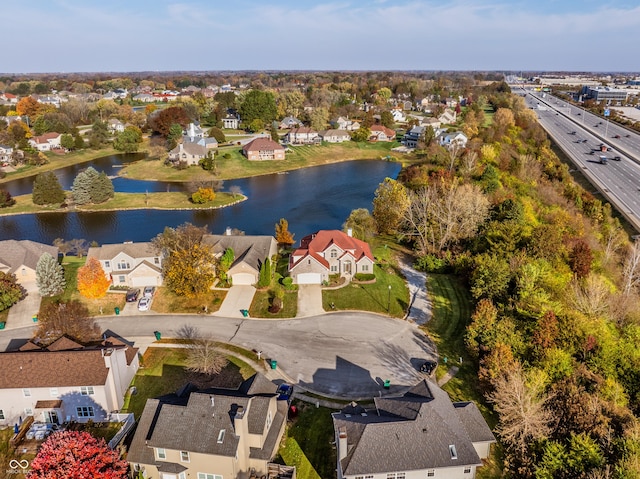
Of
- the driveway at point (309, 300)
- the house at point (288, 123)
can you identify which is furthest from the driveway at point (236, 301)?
the house at point (288, 123)

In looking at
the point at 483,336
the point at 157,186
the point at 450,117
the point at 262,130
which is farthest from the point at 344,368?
the point at 450,117

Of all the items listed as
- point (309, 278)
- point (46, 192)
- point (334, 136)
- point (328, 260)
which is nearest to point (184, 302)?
point (309, 278)

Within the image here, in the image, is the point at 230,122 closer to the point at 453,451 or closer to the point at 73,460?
the point at 73,460

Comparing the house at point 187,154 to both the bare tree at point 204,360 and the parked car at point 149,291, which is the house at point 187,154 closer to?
the parked car at point 149,291

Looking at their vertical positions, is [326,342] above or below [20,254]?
below

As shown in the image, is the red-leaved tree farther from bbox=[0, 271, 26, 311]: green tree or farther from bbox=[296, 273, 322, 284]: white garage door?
bbox=[296, 273, 322, 284]: white garage door

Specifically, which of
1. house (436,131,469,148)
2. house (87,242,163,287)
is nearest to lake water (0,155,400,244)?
house (87,242,163,287)

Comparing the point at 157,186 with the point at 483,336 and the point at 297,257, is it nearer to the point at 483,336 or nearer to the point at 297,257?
the point at 297,257

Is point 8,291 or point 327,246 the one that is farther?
point 327,246
